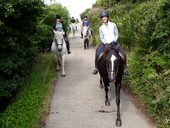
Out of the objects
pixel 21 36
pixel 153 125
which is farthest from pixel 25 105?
pixel 153 125

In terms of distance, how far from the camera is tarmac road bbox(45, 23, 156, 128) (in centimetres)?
487

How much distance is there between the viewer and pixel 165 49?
5.79 metres

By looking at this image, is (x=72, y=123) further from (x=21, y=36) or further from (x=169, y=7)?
(x=169, y=7)

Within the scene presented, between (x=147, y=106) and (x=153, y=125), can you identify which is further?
(x=147, y=106)

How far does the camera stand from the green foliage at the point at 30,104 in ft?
15.6

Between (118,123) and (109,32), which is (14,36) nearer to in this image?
(109,32)

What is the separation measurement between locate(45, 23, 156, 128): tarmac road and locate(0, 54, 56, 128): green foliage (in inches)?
14.5

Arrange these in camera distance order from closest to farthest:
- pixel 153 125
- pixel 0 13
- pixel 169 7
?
1. pixel 153 125
2. pixel 0 13
3. pixel 169 7

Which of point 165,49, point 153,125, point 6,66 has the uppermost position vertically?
point 165,49

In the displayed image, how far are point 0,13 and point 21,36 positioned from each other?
4.85ft

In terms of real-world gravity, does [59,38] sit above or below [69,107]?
above

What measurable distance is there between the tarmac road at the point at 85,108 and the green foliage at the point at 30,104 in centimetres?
37

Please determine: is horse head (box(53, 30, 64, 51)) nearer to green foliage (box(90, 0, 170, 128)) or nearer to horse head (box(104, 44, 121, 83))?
green foliage (box(90, 0, 170, 128))

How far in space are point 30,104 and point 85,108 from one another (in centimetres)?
171
